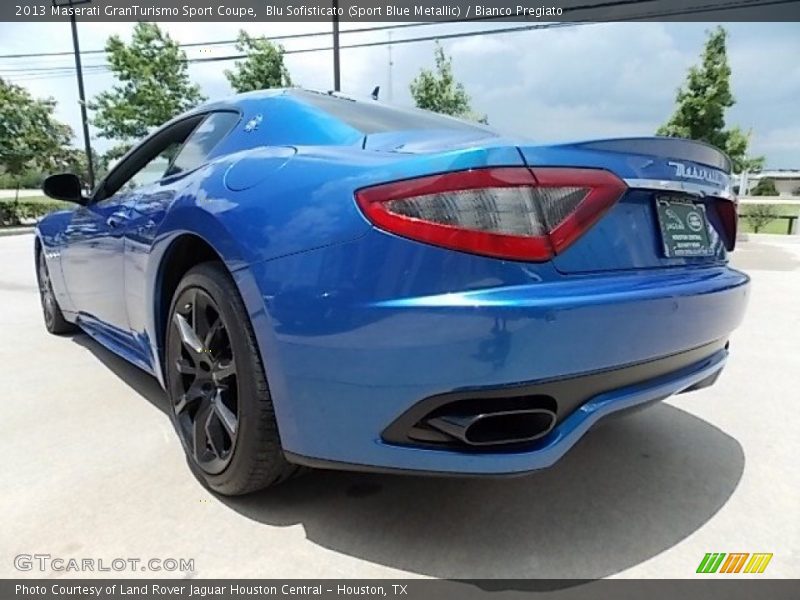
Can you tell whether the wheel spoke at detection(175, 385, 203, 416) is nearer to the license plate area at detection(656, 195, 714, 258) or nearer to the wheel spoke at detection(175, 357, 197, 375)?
the wheel spoke at detection(175, 357, 197, 375)

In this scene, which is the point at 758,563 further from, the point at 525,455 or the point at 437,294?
the point at 437,294

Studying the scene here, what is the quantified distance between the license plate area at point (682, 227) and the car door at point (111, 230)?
1.96 meters

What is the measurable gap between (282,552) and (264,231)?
0.94 m

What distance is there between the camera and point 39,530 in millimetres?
1741

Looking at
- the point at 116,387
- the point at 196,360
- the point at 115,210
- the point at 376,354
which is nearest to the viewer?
the point at 376,354

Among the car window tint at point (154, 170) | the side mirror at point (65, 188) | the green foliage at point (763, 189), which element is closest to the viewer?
the car window tint at point (154, 170)

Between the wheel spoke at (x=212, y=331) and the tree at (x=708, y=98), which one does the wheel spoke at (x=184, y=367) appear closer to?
the wheel spoke at (x=212, y=331)

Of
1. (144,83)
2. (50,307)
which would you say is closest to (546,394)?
(50,307)

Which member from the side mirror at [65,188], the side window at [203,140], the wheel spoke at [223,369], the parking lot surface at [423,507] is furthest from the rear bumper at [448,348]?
the side mirror at [65,188]

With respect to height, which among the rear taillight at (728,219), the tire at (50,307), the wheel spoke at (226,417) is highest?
the rear taillight at (728,219)

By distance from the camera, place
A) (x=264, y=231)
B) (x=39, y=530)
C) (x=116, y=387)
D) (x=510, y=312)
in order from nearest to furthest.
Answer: (x=510, y=312), (x=264, y=231), (x=39, y=530), (x=116, y=387)

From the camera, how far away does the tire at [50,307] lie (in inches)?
166

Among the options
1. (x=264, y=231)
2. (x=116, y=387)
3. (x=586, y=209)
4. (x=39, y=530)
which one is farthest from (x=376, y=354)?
(x=116, y=387)

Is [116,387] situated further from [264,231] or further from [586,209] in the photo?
[586,209]
